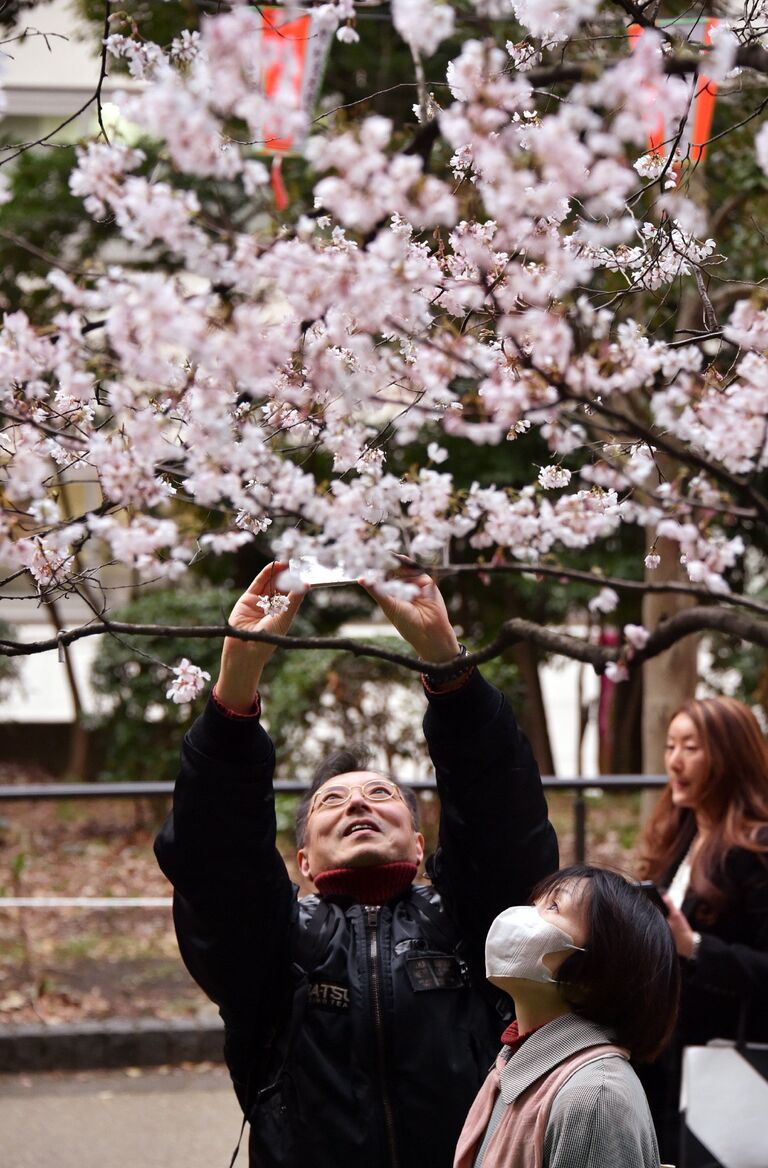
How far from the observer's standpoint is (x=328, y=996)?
2271 mm

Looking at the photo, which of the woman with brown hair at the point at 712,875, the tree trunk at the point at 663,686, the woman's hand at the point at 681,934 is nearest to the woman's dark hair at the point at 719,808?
the woman with brown hair at the point at 712,875

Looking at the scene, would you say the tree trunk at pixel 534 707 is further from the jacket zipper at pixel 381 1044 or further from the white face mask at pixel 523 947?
the white face mask at pixel 523 947

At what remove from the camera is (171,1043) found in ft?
17.0

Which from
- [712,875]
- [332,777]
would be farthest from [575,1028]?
[712,875]

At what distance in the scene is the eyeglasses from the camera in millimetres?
2457

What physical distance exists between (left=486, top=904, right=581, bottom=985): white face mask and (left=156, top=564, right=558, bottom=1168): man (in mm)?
313

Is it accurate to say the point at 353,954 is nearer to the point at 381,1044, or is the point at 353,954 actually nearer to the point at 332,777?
the point at 381,1044

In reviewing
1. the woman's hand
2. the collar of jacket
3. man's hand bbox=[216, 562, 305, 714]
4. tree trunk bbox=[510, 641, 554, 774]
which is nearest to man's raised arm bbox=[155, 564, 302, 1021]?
man's hand bbox=[216, 562, 305, 714]

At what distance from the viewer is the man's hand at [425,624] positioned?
209 centimetres

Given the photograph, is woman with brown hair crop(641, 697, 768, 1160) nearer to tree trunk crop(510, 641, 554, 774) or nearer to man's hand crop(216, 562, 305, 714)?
man's hand crop(216, 562, 305, 714)

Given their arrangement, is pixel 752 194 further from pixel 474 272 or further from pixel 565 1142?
pixel 565 1142

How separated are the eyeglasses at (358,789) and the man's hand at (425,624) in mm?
431

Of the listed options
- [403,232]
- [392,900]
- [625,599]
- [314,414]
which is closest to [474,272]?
[403,232]

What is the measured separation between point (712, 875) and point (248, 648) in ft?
5.76
